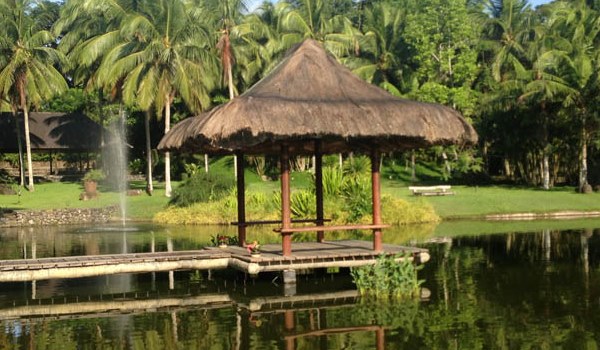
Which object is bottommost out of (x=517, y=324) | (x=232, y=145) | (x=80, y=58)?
(x=517, y=324)

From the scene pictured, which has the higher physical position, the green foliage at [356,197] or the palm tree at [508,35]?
the palm tree at [508,35]

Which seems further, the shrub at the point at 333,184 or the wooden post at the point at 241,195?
the shrub at the point at 333,184

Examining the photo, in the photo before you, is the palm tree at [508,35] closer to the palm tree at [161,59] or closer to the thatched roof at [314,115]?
the palm tree at [161,59]

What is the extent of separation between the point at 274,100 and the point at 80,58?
32375mm

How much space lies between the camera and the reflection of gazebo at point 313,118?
13.5m

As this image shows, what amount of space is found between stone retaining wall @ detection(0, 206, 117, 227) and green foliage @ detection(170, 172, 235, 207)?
12.2ft

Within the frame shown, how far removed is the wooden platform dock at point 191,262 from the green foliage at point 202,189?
16494 mm

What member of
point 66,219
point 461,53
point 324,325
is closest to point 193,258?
point 324,325

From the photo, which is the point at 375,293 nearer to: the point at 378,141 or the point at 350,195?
the point at 378,141

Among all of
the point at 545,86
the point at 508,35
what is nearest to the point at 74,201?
the point at 545,86

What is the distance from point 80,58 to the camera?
43562 mm

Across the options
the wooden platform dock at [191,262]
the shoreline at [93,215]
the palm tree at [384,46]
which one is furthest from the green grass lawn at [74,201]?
the wooden platform dock at [191,262]

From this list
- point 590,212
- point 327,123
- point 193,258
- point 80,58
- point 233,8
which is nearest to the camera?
point 327,123

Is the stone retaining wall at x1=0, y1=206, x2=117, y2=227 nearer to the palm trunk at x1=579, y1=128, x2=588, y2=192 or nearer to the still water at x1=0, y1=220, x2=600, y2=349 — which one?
the still water at x1=0, y1=220, x2=600, y2=349
